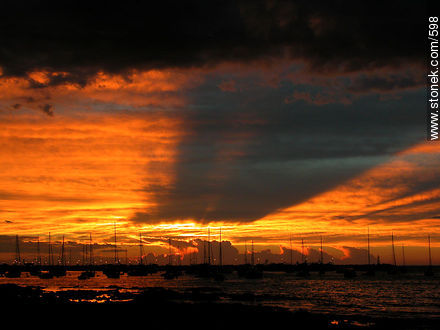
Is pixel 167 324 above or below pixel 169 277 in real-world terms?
above

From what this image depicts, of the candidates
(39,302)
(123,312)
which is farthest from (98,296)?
(123,312)

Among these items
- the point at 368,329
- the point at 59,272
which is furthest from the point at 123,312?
the point at 59,272

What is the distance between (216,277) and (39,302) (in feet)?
309

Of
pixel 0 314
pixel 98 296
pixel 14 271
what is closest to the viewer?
pixel 0 314

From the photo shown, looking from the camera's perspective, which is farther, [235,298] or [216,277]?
[216,277]

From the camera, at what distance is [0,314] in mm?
44594

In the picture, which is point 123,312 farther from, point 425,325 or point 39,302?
point 425,325

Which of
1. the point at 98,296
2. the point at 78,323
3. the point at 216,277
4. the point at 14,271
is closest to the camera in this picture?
the point at 78,323

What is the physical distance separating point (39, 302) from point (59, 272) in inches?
5044

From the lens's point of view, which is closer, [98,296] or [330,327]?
[330,327]

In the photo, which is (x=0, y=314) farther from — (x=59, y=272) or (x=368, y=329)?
(x=59, y=272)

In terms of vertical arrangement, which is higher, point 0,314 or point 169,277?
point 0,314

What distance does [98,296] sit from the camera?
7275cm

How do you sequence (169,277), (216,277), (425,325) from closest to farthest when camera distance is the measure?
(425,325) < (216,277) < (169,277)
